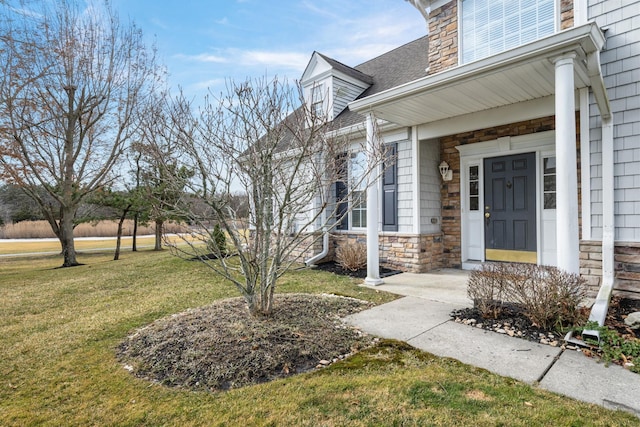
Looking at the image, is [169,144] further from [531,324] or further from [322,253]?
[322,253]

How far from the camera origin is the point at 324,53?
359 inches

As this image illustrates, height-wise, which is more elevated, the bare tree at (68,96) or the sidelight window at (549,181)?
the bare tree at (68,96)

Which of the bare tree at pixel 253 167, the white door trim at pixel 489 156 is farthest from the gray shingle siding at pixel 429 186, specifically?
the bare tree at pixel 253 167

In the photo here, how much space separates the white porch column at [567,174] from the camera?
3.36 meters

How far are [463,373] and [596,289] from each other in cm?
305

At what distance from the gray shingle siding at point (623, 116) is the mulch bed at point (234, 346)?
359 centimetres

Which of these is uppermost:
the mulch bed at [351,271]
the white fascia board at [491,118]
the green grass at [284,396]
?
the white fascia board at [491,118]

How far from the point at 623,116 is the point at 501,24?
8.50 ft

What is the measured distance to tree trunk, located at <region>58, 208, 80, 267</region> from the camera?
10758 millimetres

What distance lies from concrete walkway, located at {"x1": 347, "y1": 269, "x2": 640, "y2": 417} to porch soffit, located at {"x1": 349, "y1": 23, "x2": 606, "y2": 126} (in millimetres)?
2814

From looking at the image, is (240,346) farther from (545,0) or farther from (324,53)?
(324,53)

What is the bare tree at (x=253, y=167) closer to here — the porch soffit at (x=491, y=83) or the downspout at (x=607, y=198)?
the porch soffit at (x=491, y=83)

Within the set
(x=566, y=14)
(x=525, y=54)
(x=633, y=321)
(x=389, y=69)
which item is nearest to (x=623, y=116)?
(x=525, y=54)

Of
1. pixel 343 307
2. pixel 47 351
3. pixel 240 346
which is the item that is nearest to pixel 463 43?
pixel 343 307
